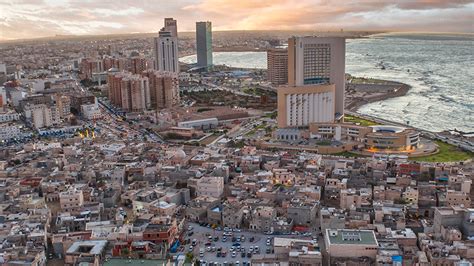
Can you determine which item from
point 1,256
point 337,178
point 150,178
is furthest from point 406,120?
point 1,256

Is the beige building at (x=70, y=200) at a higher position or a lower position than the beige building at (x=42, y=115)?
lower

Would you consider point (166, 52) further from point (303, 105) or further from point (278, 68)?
point (303, 105)

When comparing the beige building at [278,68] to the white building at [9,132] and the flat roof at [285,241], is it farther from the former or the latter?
the flat roof at [285,241]

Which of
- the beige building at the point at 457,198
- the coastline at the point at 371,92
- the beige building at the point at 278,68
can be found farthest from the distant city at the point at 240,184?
the beige building at the point at 278,68

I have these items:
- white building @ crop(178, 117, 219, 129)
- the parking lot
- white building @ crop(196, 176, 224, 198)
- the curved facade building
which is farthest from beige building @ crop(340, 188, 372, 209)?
white building @ crop(178, 117, 219, 129)

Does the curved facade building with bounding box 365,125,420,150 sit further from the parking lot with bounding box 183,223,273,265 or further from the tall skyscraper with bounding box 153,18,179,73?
the tall skyscraper with bounding box 153,18,179,73
